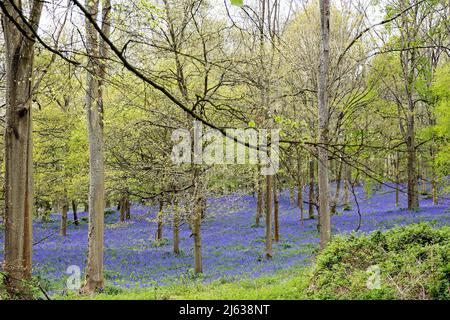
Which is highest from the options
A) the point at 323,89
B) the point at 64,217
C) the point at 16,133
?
the point at 323,89

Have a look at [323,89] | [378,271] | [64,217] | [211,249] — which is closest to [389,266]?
[378,271]

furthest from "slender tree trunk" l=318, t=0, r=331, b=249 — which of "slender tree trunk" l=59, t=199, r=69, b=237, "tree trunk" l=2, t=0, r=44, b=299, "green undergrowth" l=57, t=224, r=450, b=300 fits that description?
"slender tree trunk" l=59, t=199, r=69, b=237

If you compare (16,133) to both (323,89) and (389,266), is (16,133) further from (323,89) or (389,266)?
(389,266)

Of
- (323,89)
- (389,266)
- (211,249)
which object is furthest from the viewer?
(211,249)

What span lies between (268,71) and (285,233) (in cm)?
1242

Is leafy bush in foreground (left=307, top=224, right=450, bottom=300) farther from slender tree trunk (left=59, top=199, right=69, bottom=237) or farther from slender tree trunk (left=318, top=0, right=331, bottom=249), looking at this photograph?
slender tree trunk (left=59, top=199, right=69, bottom=237)

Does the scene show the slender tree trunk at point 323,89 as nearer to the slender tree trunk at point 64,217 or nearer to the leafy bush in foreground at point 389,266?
the leafy bush in foreground at point 389,266

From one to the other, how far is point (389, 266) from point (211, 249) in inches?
596

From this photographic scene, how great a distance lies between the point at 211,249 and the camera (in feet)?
70.1

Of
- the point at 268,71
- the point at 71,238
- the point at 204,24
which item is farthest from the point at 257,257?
the point at 71,238

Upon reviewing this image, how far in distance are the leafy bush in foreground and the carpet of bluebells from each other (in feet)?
12.4

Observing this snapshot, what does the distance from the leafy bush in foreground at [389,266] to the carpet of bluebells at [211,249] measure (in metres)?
3.77

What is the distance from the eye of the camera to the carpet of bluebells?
1461 centimetres
